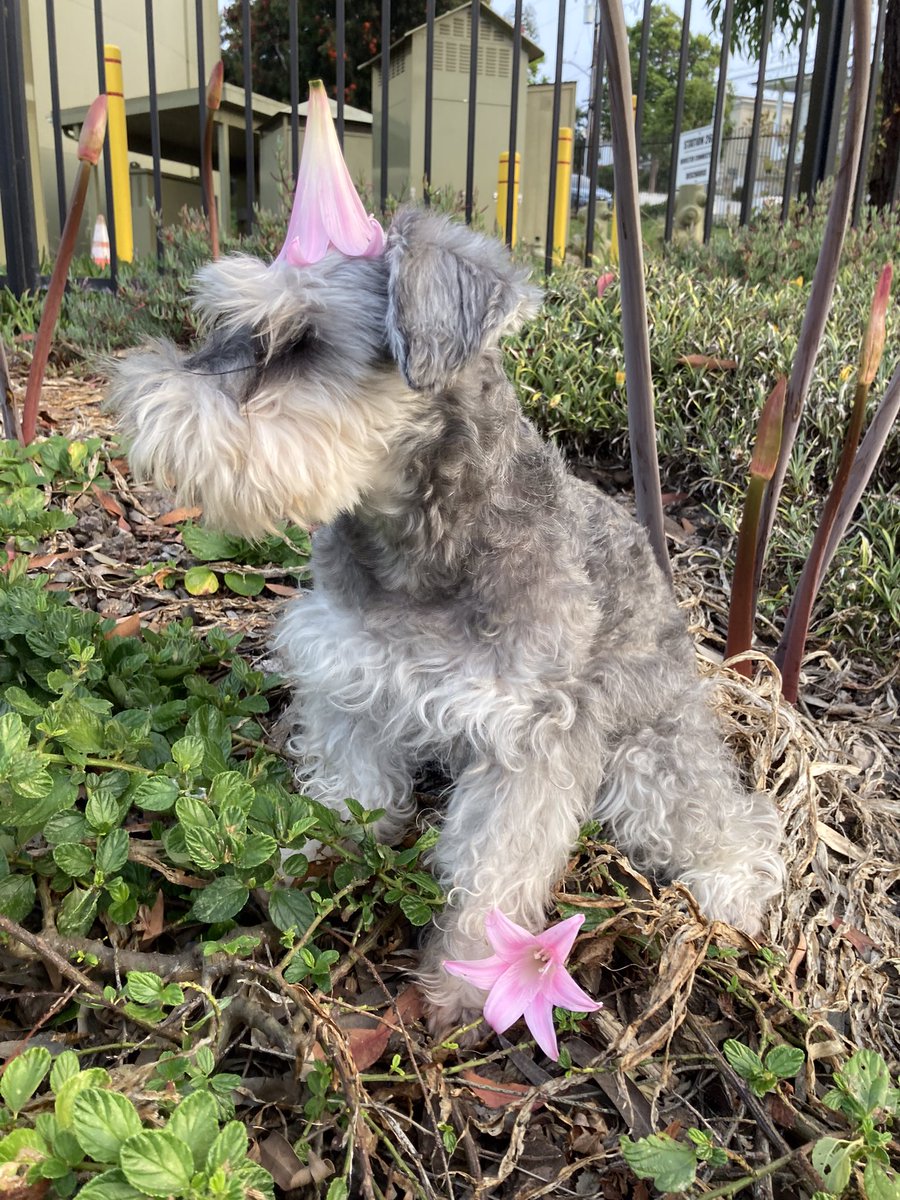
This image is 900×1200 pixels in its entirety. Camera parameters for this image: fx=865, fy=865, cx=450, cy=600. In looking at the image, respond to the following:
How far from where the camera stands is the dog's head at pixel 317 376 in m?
1.99

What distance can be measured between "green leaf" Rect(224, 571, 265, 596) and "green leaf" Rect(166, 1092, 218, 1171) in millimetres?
2404

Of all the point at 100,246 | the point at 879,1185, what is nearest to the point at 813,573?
the point at 879,1185

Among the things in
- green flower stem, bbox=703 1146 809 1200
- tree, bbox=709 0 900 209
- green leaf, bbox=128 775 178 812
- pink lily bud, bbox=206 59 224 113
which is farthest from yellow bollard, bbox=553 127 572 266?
green flower stem, bbox=703 1146 809 1200

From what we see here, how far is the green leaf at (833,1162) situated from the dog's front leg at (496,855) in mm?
815

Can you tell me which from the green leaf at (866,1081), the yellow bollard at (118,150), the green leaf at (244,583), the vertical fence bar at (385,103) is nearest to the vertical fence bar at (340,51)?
the vertical fence bar at (385,103)

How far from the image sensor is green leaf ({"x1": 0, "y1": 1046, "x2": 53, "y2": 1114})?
137 centimetres

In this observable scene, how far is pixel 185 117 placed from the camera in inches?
505

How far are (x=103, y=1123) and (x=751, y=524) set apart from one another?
2518 millimetres

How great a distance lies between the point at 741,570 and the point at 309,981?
6.60ft

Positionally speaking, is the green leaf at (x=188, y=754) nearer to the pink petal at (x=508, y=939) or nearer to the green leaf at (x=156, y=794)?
the green leaf at (x=156, y=794)

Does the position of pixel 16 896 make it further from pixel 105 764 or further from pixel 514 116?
pixel 514 116

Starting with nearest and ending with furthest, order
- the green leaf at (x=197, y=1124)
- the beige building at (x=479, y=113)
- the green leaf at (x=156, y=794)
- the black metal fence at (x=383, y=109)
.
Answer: the green leaf at (x=197, y=1124), the green leaf at (x=156, y=794), the black metal fence at (x=383, y=109), the beige building at (x=479, y=113)

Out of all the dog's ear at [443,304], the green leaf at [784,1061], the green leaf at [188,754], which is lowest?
the green leaf at [784,1061]

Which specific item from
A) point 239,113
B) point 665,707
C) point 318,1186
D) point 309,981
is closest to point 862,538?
point 665,707
